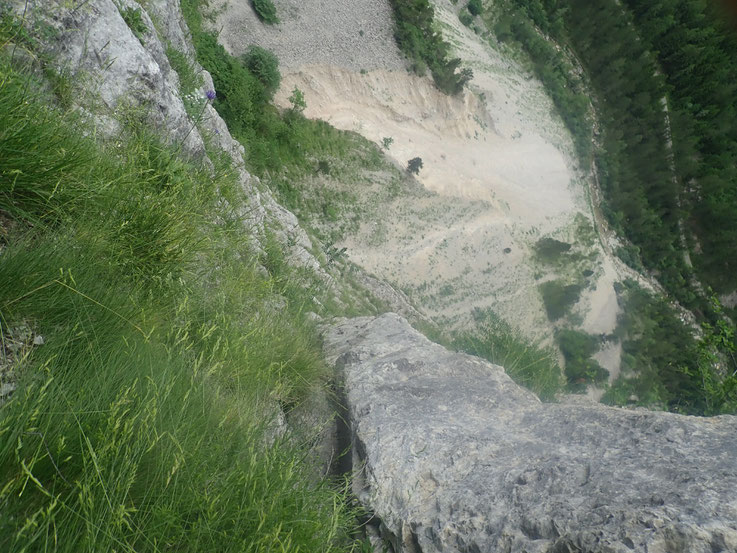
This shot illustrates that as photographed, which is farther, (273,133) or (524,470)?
(273,133)

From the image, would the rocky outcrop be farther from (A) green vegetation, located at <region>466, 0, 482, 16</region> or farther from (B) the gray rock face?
(A) green vegetation, located at <region>466, 0, 482, 16</region>

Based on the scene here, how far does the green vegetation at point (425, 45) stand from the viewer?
74.3ft

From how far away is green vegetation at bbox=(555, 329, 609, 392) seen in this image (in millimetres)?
22438

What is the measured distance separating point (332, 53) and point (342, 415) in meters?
19.3

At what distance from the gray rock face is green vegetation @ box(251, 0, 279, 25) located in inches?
694

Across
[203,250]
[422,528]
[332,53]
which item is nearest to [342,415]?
[422,528]

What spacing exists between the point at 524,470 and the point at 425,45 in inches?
926

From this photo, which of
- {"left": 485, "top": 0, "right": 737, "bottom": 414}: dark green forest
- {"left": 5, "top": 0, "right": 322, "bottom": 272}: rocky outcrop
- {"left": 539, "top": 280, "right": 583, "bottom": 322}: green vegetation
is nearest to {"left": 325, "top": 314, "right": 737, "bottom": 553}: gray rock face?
{"left": 5, "top": 0, "right": 322, "bottom": 272}: rocky outcrop

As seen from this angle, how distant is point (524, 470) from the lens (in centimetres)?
377

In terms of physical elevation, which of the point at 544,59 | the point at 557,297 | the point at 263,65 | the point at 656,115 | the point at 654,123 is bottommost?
the point at 557,297

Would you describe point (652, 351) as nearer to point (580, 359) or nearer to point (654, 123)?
point (580, 359)

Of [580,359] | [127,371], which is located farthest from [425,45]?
[127,371]

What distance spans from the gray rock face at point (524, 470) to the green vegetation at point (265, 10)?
1763cm

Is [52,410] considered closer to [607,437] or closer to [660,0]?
[607,437]
